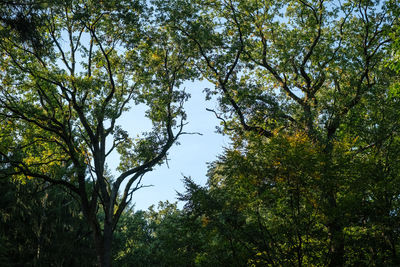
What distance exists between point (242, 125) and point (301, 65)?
4225 millimetres

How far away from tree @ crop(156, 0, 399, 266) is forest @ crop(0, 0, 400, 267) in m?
0.08

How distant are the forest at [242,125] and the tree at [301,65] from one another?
8 centimetres

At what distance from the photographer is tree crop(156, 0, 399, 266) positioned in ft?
45.9

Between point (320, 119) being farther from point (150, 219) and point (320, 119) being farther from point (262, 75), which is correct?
point (150, 219)

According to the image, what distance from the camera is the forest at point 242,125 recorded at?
979cm

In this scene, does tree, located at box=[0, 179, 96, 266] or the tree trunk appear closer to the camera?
the tree trunk

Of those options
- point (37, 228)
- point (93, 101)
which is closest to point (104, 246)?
point (93, 101)

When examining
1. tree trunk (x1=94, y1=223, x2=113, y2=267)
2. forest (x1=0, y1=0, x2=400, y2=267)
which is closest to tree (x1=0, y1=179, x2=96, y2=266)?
forest (x1=0, y1=0, x2=400, y2=267)

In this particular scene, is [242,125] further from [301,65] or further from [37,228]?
[37,228]

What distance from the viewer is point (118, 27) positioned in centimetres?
1453

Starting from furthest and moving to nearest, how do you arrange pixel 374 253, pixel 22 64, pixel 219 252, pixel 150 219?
pixel 150 219 → pixel 22 64 → pixel 219 252 → pixel 374 253

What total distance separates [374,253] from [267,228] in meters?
3.45

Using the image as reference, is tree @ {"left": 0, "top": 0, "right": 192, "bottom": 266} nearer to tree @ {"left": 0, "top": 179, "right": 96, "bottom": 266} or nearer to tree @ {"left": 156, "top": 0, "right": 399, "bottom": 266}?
tree @ {"left": 156, "top": 0, "right": 399, "bottom": 266}

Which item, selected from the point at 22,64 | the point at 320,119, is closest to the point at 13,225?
the point at 22,64
